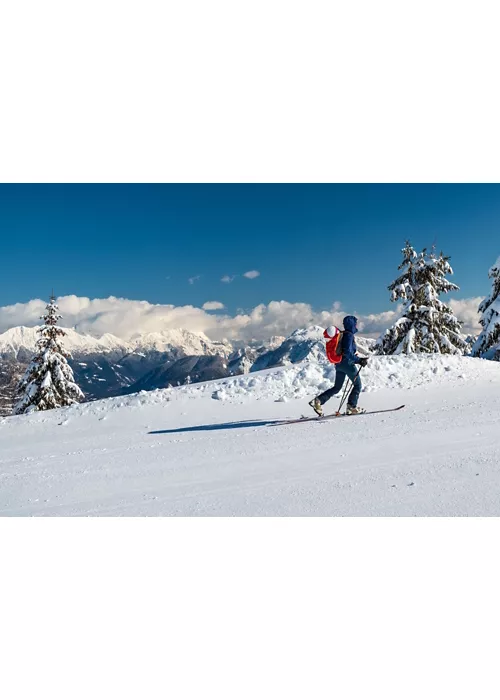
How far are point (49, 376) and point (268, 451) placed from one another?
22.4 m

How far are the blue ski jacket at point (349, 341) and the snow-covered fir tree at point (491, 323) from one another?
16.1 meters

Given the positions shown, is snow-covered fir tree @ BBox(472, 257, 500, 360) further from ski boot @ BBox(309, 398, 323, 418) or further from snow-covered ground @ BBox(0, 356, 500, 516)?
ski boot @ BBox(309, 398, 323, 418)

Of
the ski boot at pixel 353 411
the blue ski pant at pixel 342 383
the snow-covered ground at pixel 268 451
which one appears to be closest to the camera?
the snow-covered ground at pixel 268 451

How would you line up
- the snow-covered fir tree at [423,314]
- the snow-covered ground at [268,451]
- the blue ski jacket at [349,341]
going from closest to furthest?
the snow-covered ground at [268,451]
the blue ski jacket at [349,341]
the snow-covered fir tree at [423,314]

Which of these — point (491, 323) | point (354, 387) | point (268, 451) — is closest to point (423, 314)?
point (491, 323)

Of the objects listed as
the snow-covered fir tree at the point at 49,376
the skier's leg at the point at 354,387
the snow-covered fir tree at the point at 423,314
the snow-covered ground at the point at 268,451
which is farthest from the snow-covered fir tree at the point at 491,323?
the snow-covered fir tree at the point at 49,376

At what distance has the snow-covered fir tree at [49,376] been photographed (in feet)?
85.2

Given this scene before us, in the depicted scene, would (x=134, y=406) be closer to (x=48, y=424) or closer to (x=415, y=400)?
(x=48, y=424)

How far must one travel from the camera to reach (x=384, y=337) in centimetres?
2609

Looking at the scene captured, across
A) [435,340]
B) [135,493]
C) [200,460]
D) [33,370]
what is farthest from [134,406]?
[435,340]

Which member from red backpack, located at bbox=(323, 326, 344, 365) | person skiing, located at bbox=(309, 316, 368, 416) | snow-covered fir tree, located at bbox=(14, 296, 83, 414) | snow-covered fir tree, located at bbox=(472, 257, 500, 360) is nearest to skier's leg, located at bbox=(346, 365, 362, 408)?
person skiing, located at bbox=(309, 316, 368, 416)

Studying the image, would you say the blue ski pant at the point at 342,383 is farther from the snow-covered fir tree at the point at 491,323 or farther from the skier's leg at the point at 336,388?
the snow-covered fir tree at the point at 491,323
